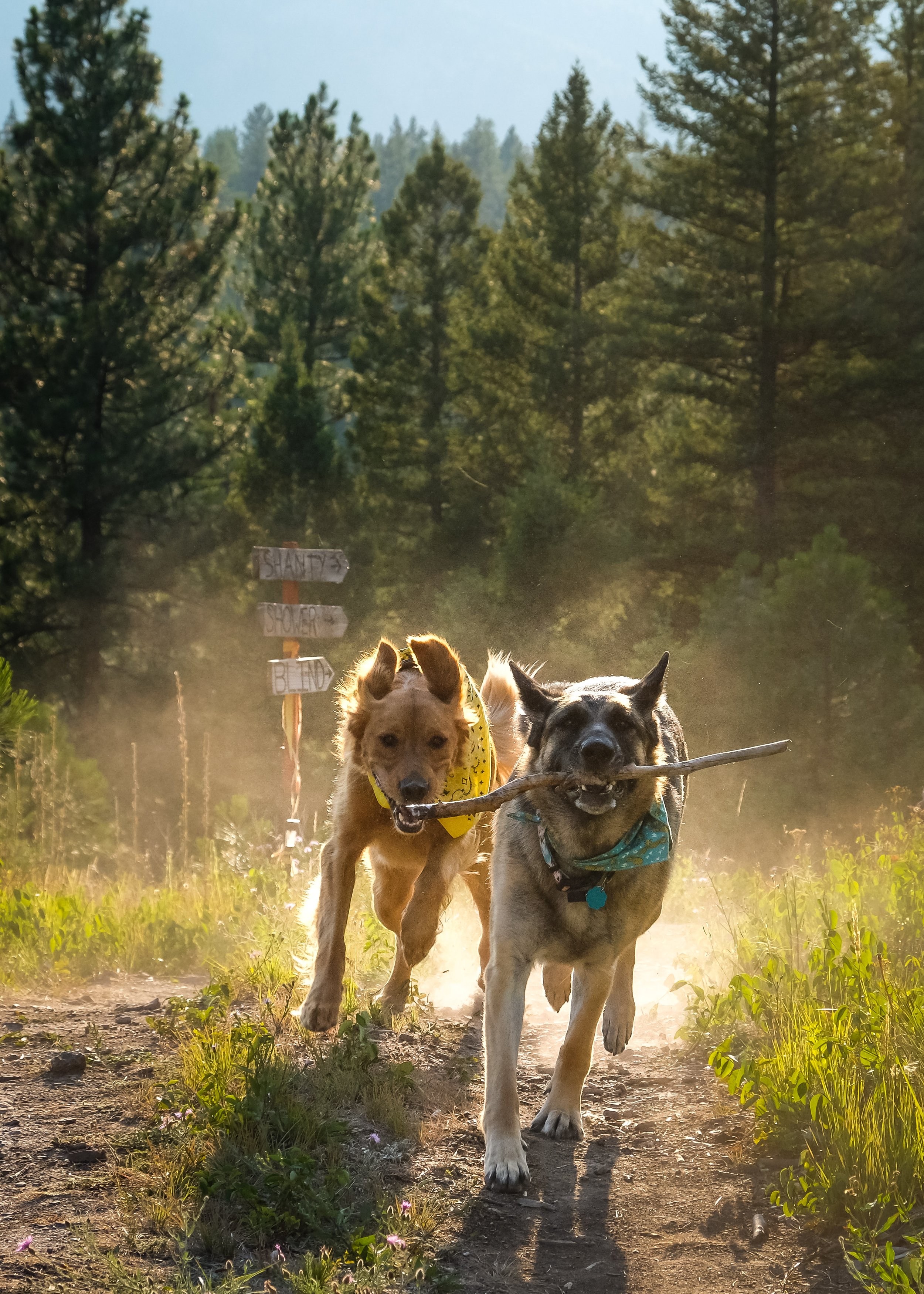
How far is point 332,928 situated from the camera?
4.96 m

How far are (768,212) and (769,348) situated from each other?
2.49 metres

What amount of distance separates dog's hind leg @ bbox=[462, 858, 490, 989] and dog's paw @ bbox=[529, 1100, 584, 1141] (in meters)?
1.57

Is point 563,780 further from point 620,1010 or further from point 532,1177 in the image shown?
point 620,1010

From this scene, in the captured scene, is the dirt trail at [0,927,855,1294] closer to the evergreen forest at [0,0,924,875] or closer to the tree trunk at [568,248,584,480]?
the evergreen forest at [0,0,924,875]

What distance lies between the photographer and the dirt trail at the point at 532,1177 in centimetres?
308

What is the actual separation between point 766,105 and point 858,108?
168cm

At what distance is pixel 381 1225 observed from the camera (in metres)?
3.23

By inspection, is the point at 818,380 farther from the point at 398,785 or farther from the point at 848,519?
the point at 398,785

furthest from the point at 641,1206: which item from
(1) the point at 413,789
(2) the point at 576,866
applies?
(1) the point at 413,789

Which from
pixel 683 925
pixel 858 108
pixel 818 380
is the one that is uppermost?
pixel 858 108

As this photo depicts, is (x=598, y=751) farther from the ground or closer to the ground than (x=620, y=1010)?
farther from the ground

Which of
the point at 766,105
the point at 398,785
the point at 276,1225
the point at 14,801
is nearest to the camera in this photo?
the point at 276,1225

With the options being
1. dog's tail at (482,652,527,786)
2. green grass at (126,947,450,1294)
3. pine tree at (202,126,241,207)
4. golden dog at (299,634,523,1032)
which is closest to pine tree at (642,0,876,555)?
dog's tail at (482,652,527,786)

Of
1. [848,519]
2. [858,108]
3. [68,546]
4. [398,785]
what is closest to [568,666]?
[848,519]
